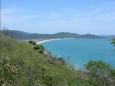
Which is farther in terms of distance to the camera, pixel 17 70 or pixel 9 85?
pixel 17 70

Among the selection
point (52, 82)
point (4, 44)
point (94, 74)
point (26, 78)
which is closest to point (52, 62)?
point (4, 44)

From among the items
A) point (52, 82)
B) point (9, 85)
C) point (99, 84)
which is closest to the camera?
point (9, 85)

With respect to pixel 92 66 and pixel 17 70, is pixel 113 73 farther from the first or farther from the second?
pixel 17 70

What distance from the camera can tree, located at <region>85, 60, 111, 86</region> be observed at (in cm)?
1556

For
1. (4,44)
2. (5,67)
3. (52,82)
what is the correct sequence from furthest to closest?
(4,44) < (52,82) < (5,67)

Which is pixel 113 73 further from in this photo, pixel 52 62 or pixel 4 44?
pixel 4 44

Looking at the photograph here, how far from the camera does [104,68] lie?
16.4 metres

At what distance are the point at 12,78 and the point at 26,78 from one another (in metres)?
0.76

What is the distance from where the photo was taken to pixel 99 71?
16.5m

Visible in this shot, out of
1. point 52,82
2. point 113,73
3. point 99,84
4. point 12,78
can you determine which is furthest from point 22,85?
point 113,73

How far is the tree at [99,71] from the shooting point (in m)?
15.6

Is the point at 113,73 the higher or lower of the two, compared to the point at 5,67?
lower

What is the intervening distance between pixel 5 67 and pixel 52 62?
1274 cm

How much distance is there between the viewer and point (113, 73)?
17.1 meters
